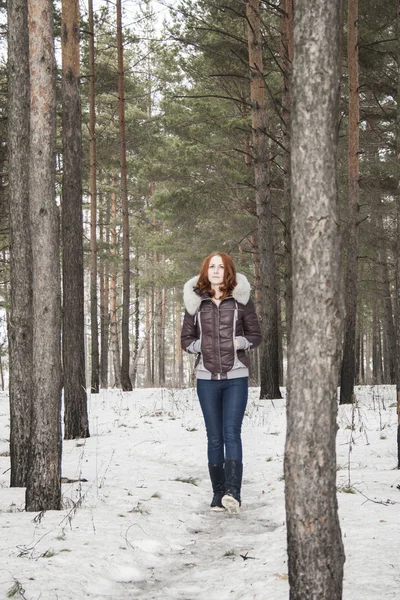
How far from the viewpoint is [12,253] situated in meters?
6.14

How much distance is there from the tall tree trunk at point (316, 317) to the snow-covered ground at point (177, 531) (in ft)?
2.23

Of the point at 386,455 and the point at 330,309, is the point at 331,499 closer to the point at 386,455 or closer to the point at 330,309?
the point at 330,309

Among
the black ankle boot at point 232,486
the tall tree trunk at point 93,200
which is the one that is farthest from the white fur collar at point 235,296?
the tall tree trunk at point 93,200

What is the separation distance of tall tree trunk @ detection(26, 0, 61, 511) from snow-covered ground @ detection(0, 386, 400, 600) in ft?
1.12

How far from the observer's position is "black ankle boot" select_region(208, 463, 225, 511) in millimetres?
5457

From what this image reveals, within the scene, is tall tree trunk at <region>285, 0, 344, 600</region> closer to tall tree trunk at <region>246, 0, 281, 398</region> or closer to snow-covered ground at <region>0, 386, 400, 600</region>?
snow-covered ground at <region>0, 386, 400, 600</region>

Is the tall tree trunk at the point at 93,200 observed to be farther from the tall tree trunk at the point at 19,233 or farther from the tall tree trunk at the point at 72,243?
the tall tree trunk at the point at 19,233

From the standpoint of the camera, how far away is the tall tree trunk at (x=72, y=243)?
31.0 feet

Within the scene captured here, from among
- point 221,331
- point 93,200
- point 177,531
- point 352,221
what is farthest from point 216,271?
point 93,200

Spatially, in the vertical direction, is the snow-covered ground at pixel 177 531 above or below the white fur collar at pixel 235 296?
below

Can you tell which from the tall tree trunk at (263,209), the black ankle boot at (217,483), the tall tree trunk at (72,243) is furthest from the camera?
the tall tree trunk at (263,209)

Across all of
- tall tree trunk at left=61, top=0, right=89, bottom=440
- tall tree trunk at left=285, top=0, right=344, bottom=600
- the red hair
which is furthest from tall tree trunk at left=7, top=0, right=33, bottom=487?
tall tree trunk at left=285, top=0, right=344, bottom=600

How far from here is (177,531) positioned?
4793 millimetres

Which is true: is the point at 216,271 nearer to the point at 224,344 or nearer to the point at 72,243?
the point at 224,344
